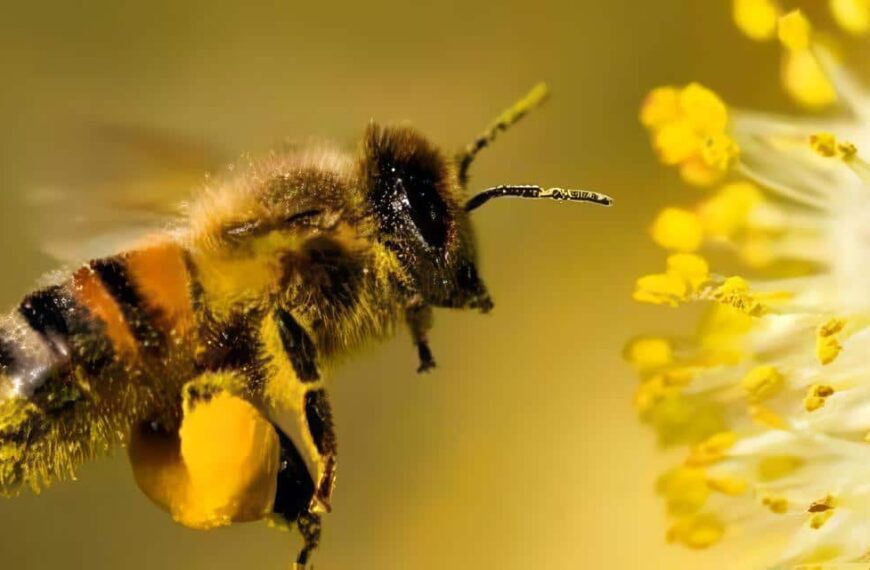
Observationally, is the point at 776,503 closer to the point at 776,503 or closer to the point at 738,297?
the point at 776,503

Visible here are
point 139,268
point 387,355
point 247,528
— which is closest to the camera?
point 139,268

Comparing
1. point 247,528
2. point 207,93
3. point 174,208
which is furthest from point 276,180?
point 207,93

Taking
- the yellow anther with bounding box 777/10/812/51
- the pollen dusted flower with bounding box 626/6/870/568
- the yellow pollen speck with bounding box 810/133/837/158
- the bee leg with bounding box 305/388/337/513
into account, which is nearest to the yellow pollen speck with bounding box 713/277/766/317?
the pollen dusted flower with bounding box 626/6/870/568

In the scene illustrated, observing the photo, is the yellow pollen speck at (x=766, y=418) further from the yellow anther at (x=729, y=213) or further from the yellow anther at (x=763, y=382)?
the yellow anther at (x=729, y=213)

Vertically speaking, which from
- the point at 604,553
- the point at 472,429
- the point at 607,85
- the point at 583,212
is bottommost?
the point at 604,553

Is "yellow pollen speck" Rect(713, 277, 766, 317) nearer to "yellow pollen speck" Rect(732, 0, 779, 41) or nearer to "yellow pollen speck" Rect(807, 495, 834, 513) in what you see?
"yellow pollen speck" Rect(807, 495, 834, 513)

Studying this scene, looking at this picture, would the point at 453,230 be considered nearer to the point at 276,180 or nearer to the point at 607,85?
the point at 276,180
